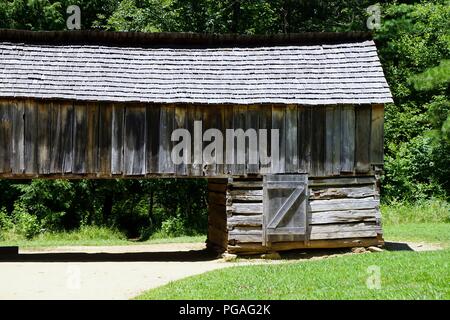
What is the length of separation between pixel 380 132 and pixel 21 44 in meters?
9.89

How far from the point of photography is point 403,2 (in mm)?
35406

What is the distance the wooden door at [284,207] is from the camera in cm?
1691

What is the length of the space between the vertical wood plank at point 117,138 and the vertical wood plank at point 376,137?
6545mm

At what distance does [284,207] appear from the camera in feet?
55.5

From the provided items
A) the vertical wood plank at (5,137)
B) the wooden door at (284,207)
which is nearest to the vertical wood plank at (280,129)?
the wooden door at (284,207)

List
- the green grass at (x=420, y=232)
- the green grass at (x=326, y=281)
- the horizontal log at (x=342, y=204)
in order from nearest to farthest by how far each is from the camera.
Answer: the green grass at (x=326, y=281) < the horizontal log at (x=342, y=204) < the green grass at (x=420, y=232)

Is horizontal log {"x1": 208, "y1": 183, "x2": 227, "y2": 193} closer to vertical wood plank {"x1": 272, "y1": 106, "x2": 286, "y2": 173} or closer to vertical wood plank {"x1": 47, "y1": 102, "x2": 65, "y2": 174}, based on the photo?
vertical wood plank {"x1": 272, "y1": 106, "x2": 286, "y2": 173}

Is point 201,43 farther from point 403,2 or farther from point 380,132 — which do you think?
point 403,2

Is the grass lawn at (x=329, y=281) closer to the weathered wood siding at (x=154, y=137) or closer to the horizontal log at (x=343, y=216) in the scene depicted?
the horizontal log at (x=343, y=216)

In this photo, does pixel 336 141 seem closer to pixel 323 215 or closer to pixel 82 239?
pixel 323 215

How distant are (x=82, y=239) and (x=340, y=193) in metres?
12.4

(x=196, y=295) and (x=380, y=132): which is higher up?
(x=380, y=132)

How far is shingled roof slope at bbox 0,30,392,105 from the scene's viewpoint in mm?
16656
